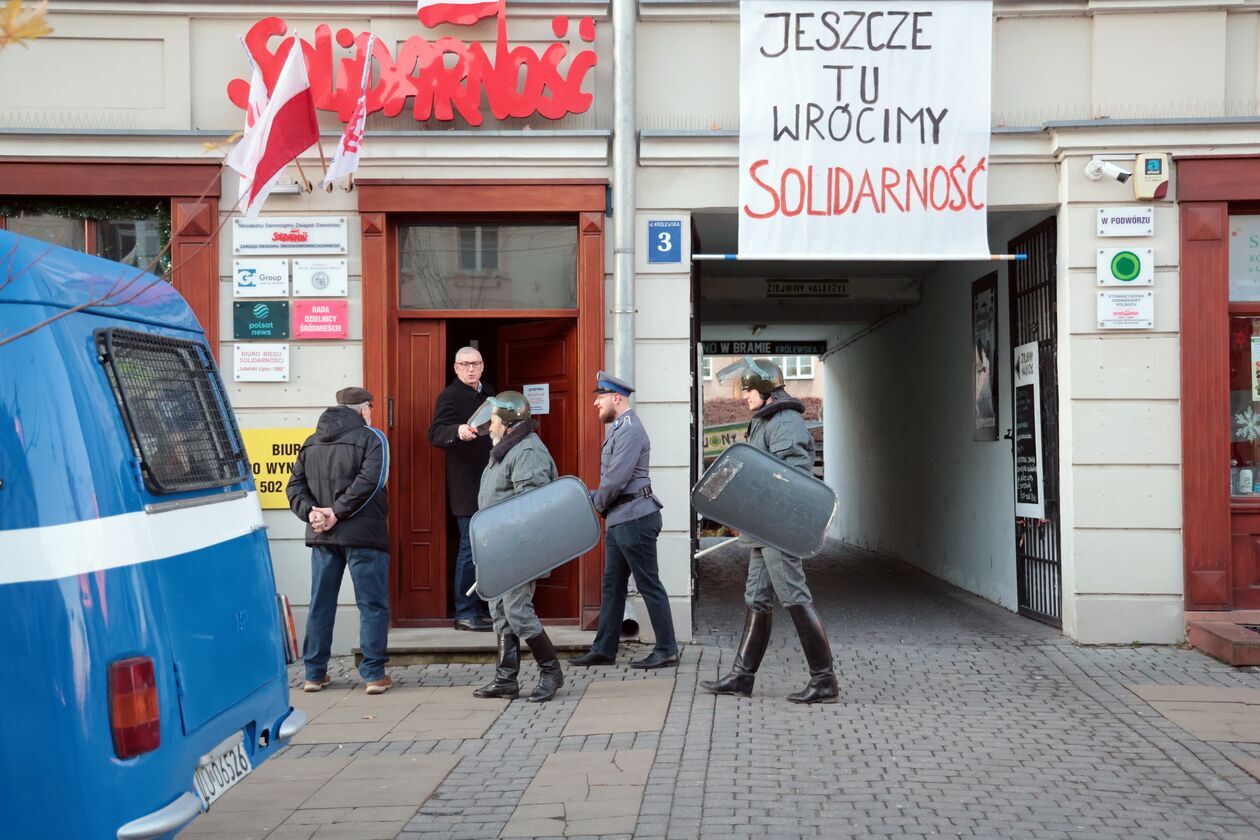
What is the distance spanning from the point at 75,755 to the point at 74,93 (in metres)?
7.21

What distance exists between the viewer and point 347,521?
802 cm

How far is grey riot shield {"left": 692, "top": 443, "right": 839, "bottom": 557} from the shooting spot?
7.16 metres

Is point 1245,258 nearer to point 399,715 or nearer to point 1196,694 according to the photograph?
point 1196,694

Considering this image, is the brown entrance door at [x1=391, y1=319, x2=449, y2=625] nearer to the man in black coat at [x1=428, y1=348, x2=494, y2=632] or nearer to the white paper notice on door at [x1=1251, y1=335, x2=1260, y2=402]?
the man in black coat at [x1=428, y1=348, x2=494, y2=632]

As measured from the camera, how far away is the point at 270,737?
193 inches

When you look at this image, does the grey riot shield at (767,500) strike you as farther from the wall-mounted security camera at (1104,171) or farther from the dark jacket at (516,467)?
the wall-mounted security camera at (1104,171)

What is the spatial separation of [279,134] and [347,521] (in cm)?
257

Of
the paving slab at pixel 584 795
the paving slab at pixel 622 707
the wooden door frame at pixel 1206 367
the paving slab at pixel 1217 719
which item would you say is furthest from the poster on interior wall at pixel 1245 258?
the paving slab at pixel 584 795

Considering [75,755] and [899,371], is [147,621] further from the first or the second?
[899,371]

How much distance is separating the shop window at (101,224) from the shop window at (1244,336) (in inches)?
313

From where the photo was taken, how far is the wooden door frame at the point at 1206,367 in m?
9.16

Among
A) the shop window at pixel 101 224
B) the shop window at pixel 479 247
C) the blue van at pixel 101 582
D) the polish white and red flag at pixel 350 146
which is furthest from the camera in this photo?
the shop window at pixel 479 247

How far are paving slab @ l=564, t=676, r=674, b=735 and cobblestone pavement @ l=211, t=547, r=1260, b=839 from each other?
0.09m

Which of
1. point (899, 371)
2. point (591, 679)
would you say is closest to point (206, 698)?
point (591, 679)
